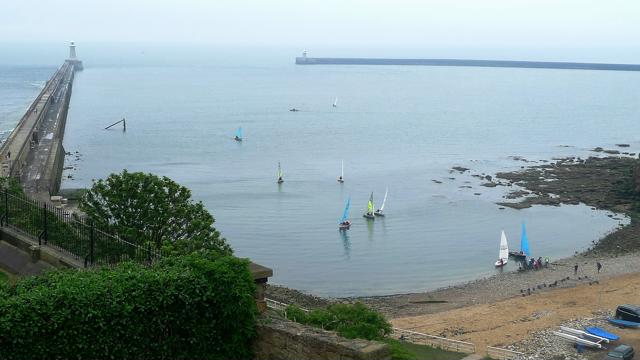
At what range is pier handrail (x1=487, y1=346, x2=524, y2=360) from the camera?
25500 millimetres

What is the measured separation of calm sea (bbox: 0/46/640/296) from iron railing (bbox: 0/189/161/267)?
77.1 ft

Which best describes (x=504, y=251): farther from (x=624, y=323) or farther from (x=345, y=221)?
(x=624, y=323)

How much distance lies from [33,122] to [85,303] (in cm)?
8547

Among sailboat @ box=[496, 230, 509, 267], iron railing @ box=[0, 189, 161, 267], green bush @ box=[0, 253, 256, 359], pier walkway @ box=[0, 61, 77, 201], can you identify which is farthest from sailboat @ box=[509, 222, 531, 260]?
green bush @ box=[0, 253, 256, 359]

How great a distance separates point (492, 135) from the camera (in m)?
102

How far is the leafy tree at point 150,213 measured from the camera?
20.7 meters

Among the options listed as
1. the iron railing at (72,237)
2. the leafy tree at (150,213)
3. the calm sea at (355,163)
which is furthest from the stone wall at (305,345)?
the calm sea at (355,163)

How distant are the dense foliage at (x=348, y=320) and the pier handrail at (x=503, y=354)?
22.8 feet

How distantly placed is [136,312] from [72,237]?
4900 mm

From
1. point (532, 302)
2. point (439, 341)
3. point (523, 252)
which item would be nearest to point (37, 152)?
point (523, 252)

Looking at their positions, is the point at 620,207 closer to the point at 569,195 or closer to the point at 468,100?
the point at 569,195

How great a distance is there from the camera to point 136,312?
882 cm

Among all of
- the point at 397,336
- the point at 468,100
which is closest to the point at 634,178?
the point at 397,336

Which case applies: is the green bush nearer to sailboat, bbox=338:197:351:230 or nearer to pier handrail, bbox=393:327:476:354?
pier handrail, bbox=393:327:476:354
